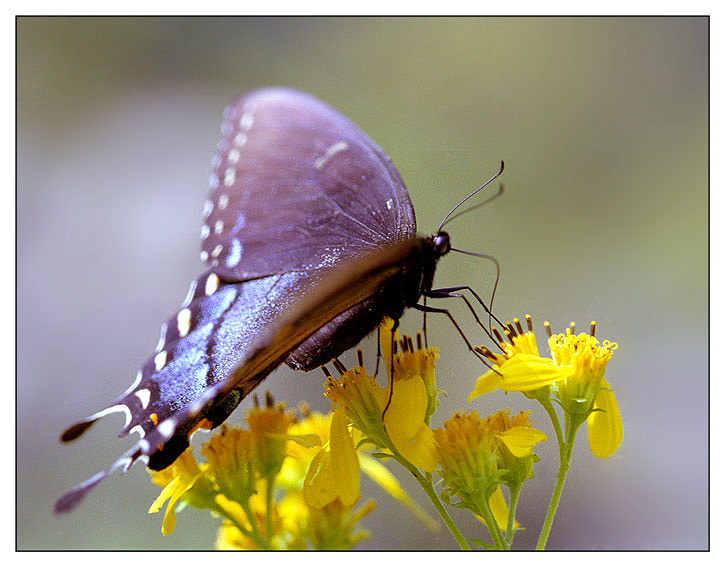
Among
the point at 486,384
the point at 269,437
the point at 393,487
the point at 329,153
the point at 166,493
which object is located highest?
the point at 329,153

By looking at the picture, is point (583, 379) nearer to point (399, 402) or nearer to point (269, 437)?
point (399, 402)

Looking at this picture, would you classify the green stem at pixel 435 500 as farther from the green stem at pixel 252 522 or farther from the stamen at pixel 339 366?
the green stem at pixel 252 522

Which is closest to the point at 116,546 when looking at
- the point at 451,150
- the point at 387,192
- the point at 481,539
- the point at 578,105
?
the point at 481,539

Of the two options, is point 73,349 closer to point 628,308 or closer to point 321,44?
point 321,44

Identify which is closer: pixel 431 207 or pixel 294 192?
pixel 294 192

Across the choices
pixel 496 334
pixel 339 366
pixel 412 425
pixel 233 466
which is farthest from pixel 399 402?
pixel 233 466

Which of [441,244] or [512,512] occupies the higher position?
[441,244]

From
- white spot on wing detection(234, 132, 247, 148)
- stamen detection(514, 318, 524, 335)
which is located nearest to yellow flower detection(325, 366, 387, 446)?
stamen detection(514, 318, 524, 335)
